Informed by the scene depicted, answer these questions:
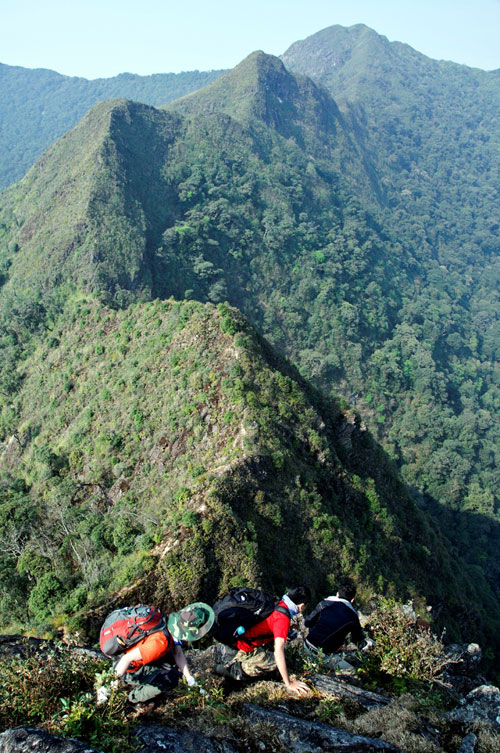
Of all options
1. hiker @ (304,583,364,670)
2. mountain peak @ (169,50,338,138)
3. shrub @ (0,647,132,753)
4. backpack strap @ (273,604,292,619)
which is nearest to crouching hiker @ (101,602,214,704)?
shrub @ (0,647,132,753)

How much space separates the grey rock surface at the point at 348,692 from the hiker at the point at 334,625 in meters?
0.56

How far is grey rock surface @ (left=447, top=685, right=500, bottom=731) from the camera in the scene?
31.6ft

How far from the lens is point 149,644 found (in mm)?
8688

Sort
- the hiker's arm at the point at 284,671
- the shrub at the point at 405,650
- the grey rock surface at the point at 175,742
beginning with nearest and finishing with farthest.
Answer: the grey rock surface at the point at 175,742, the hiker's arm at the point at 284,671, the shrub at the point at 405,650

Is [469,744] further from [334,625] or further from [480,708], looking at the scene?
[334,625]

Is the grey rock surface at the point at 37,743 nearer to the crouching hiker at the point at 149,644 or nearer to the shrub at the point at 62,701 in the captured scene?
the shrub at the point at 62,701

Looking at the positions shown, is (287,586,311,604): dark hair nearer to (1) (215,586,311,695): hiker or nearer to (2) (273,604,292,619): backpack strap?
(1) (215,586,311,695): hiker

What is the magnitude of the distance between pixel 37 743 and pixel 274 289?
9947cm

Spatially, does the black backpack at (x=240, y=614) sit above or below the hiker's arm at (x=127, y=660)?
above

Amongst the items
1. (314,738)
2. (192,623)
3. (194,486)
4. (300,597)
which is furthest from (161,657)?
(194,486)

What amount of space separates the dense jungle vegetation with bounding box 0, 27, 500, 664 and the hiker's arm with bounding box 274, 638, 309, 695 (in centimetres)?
1322

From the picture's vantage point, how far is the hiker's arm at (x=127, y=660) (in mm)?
8602

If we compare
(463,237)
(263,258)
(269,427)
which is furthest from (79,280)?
(463,237)

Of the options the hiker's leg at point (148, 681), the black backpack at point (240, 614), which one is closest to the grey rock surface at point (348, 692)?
the black backpack at point (240, 614)
